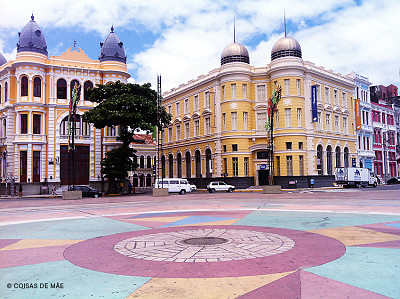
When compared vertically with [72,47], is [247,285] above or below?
below

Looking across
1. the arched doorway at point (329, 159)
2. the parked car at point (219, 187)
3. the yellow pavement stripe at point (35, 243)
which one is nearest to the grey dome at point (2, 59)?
the parked car at point (219, 187)

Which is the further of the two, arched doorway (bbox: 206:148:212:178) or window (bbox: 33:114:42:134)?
arched doorway (bbox: 206:148:212:178)

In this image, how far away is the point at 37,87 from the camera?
44844 mm

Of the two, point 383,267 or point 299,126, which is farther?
point 299,126

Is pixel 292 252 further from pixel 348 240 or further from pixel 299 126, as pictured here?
pixel 299 126

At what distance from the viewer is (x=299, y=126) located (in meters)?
47.4

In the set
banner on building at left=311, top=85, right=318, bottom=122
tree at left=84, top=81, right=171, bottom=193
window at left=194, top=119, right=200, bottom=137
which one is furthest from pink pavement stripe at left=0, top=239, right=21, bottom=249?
window at left=194, top=119, right=200, bottom=137

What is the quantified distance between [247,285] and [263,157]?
43.7 meters

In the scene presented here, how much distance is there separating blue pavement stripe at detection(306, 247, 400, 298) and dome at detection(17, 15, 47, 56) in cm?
4752

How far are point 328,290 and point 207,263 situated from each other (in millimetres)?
2343

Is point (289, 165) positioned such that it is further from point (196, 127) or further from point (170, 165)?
point (170, 165)

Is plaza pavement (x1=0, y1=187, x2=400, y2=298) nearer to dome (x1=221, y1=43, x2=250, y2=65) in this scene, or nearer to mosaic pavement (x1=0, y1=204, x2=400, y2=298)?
mosaic pavement (x1=0, y1=204, x2=400, y2=298)

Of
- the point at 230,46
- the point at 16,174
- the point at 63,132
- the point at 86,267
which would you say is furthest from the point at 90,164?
the point at 86,267

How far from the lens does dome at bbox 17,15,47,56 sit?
45.0 m
